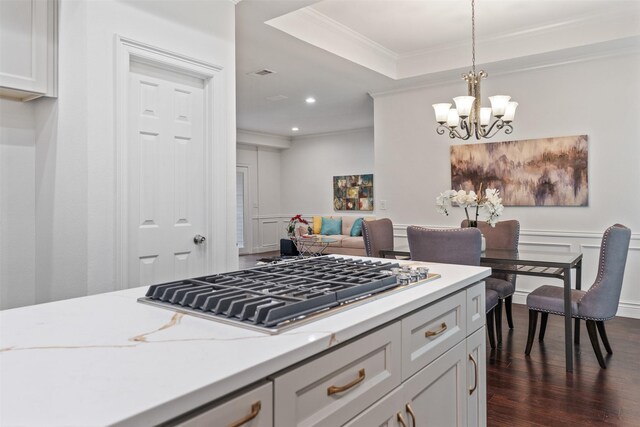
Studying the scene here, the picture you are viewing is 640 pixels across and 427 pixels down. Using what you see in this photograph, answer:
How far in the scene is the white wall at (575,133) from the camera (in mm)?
4168

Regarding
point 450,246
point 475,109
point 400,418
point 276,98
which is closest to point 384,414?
point 400,418

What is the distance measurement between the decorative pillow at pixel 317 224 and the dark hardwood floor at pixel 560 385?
550 cm

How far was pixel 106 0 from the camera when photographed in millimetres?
2412

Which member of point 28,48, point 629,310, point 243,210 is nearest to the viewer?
point 28,48

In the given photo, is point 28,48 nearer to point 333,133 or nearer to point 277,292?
point 277,292

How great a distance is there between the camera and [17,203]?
2.44 metres

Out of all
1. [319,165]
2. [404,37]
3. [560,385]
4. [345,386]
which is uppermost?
[404,37]

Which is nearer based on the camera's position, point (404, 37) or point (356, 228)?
point (404, 37)

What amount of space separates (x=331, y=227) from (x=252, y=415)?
26.0 feet

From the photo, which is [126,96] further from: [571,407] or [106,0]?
[571,407]

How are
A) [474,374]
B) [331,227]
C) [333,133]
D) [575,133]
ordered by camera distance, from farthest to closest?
Answer: [333,133] → [331,227] → [575,133] → [474,374]

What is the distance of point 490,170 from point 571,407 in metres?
3.03

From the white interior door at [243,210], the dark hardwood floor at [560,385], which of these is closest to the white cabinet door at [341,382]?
the dark hardwood floor at [560,385]

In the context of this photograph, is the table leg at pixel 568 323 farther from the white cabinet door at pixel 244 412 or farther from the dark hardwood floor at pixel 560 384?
the white cabinet door at pixel 244 412
